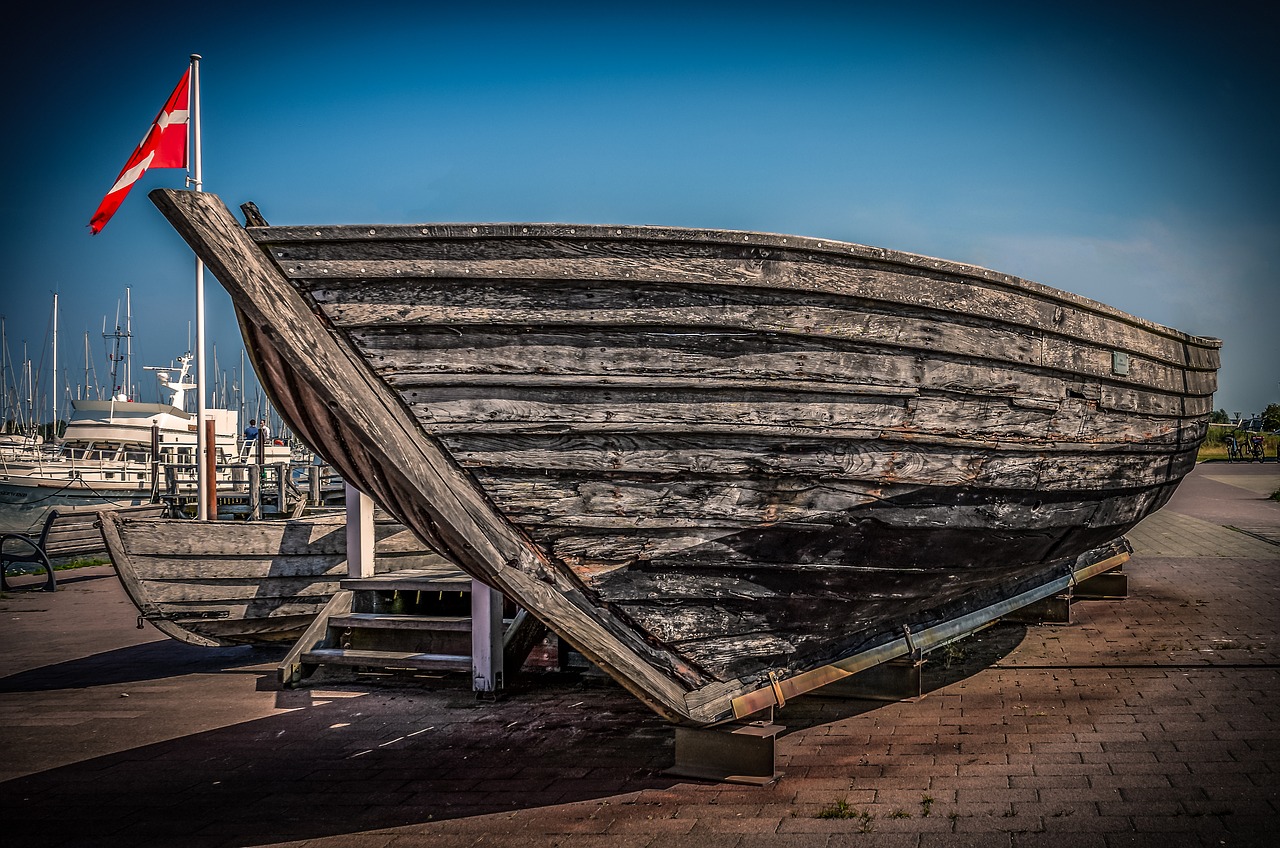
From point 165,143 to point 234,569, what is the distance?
533cm

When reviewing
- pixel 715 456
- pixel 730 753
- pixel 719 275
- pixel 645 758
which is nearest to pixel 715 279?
pixel 719 275

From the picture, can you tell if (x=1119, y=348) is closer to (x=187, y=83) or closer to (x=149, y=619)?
(x=149, y=619)

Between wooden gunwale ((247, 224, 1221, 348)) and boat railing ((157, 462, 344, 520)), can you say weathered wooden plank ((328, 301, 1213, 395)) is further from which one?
boat railing ((157, 462, 344, 520))

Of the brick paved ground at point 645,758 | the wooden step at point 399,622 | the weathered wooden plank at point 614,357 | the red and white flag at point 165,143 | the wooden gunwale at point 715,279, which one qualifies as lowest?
the brick paved ground at point 645,758

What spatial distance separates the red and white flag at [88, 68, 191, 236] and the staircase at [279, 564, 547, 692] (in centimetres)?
531

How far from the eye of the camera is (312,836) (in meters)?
3.66

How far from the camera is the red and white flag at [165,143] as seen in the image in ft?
31.8

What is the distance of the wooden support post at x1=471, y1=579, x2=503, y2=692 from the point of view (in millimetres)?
5895

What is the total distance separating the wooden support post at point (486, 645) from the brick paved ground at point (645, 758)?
0.58 ft

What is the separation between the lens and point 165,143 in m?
10.2

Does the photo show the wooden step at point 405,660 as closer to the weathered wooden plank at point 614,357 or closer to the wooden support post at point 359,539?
the wooden support post at point 359,539

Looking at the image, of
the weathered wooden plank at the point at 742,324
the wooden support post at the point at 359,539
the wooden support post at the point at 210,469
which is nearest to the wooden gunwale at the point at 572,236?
the weathered wooden plank at the point at 742,324

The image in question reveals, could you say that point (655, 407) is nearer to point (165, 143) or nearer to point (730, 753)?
point (730, 753)

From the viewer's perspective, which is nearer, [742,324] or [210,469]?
[742,324]
